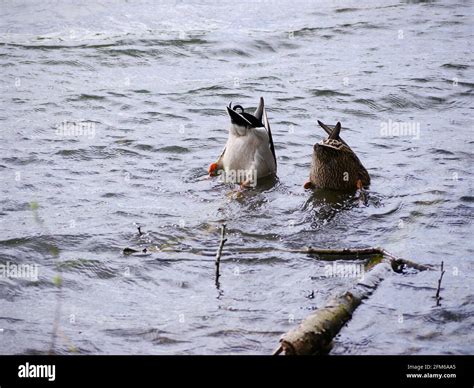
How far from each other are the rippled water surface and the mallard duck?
23 centimetres

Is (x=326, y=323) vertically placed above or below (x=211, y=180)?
below

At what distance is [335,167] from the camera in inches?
329

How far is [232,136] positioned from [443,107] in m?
3.87

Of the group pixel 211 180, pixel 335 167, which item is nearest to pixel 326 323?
pixel 335 167

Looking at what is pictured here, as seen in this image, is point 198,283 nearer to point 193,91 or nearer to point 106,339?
point 106,339

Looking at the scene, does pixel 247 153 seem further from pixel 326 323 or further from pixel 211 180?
pixel 326 323

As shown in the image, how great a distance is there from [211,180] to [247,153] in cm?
48

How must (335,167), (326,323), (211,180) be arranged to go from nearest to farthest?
(326,323), (335,167), (211,180)

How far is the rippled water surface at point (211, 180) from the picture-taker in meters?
5.51

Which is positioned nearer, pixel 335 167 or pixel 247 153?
pixel 335 167

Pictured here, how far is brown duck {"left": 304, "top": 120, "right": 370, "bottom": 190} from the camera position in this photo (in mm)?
8312

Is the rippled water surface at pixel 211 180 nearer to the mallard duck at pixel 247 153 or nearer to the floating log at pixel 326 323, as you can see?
the floating log at pixel 326 323

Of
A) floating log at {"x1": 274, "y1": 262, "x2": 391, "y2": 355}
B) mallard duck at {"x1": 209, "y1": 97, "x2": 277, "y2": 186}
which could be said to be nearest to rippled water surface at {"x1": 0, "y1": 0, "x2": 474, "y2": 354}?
floating log at {"x1": 274, "y1": 262, "x2": 391, "y2": 355}

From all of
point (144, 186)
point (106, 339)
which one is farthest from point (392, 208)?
point (106, 339)
